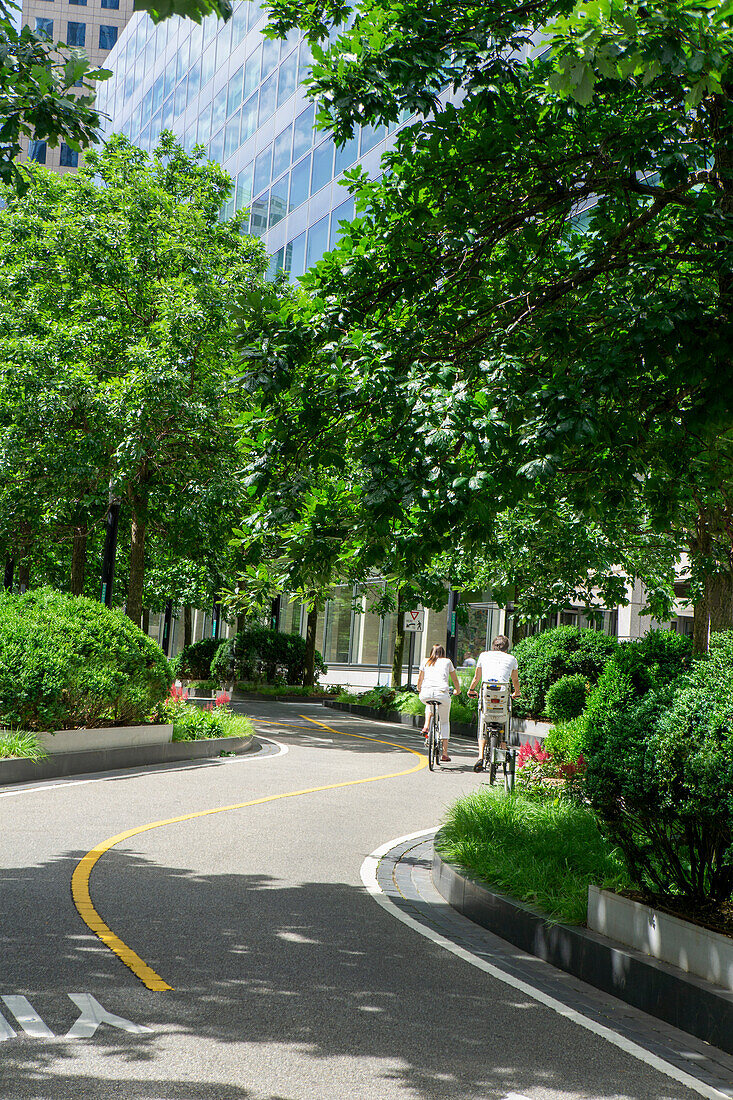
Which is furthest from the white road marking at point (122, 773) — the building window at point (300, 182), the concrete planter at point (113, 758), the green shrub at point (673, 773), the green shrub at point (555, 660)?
the building window at point (300, 182)

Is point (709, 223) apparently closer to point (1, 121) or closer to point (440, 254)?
point (440, 254)

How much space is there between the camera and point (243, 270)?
2425cm

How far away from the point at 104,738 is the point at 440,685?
16.9 feet

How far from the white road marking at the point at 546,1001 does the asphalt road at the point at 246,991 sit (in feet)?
0.20

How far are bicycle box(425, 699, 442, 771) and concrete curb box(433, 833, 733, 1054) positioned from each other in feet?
28.8

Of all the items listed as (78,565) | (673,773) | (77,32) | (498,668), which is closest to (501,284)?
(673,773)

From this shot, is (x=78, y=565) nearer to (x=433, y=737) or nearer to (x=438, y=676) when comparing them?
(x=433, y=737)

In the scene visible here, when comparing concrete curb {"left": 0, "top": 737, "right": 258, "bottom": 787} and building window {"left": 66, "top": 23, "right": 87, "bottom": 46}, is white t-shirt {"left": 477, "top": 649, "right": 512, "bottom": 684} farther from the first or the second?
building window {"left": 66, "top": 23, "right": 87, "bottom": 46}

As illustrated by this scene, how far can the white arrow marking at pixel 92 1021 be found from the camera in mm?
4559

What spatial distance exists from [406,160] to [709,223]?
260 cm

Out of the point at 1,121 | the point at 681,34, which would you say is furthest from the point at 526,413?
the point at 1,121

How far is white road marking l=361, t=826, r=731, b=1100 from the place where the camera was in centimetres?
447

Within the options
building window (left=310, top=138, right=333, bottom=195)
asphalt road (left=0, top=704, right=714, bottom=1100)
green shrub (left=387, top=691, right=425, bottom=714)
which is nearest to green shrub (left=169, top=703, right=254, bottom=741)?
asphalt road (left=0, top=704, right=714, bottom=1100)

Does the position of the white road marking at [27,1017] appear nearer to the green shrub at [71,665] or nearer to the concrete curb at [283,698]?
the green shrub at [71,665]
